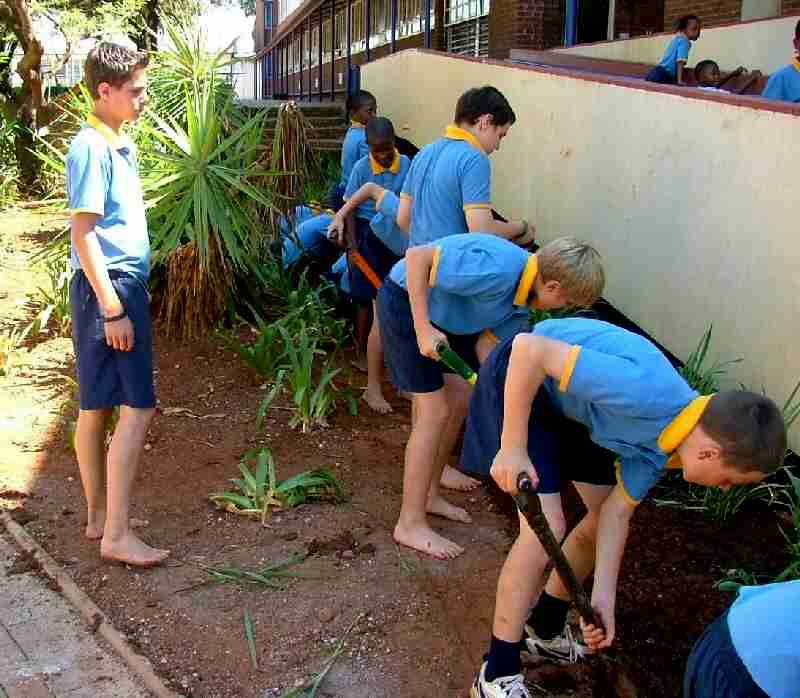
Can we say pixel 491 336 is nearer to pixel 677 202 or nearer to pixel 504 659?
pixel 504 659

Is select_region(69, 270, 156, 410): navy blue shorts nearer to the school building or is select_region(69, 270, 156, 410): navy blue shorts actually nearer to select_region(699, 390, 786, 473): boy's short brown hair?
select_region(699, 390, 786, 473): boy's short brown hair

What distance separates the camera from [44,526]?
3697 millimetres

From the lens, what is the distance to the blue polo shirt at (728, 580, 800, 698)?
1.71m

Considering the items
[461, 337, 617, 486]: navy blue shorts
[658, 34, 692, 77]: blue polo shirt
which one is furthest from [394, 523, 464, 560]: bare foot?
[658, 34, 692, 77]: blue polo shirt

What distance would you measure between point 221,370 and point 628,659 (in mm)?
3130

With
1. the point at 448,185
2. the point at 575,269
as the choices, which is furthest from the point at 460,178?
the point at 575,269

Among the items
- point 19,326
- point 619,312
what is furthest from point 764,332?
point 19,326

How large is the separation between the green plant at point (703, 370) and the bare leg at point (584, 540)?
1349 mm

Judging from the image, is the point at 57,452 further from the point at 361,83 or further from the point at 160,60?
the point at 361,83

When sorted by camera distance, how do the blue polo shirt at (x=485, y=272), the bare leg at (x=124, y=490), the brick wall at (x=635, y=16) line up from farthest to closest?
the brick wall at (x=635, y=16)
the bare leg at (x=124, y=490)
the blue polo shirt at (x=485, y=272)

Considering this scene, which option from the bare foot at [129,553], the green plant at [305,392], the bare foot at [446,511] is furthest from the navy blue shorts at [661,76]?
the bare foot at [129,553]

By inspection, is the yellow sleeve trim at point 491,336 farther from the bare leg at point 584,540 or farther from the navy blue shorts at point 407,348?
the bare leg at point 584,540

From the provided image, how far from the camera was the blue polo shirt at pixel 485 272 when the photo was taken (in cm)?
277

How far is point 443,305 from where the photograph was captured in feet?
10.1
